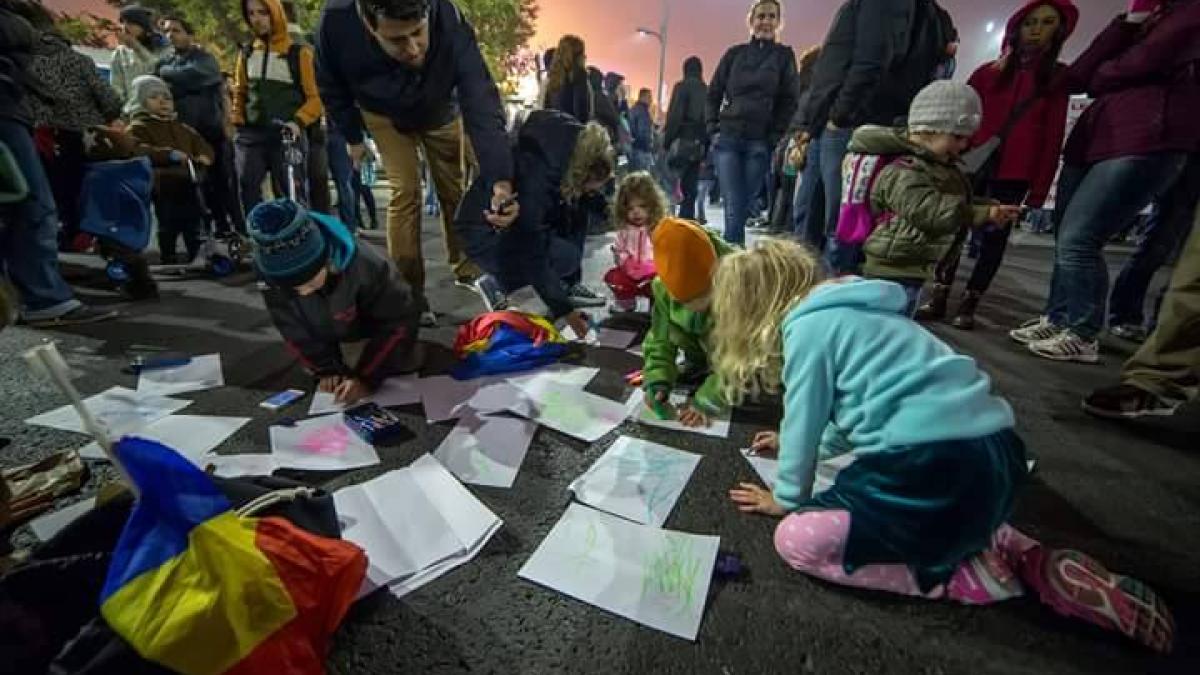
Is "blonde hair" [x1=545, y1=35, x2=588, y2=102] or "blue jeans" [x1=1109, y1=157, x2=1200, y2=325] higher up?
"blonde hair" [x1=545, y1=35, x2=588, y2=102]

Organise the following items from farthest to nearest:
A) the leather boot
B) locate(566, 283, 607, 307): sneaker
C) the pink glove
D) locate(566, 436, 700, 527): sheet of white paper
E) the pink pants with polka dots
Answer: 1. locate(566, 283, 607, 307): sneaker
2. the leather boot
3. the pink glove
4. locate(566, 436, 700, 527): sheet of white paper
5. the pink pants with polka dots

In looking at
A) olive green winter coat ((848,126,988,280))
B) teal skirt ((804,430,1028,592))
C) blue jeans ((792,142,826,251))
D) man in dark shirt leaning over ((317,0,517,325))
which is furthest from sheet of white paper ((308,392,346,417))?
blue jeans ((792,142,826,251))

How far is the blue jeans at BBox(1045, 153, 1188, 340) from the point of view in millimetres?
1887

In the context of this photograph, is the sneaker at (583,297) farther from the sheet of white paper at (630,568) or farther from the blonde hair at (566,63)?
the sheet of white paper at (630,568)

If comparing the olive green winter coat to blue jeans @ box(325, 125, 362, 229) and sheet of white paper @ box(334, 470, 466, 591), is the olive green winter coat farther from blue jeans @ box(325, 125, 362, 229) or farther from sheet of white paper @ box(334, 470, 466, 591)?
blue jeans @ box(325, 125, 362, 229)

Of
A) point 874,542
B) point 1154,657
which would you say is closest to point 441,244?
point 874,542

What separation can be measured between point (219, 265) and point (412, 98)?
6.87 ft

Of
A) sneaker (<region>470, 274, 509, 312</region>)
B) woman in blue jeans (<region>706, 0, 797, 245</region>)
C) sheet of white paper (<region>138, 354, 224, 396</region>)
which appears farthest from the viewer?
woman in blue jeans (<region>706, 0, 797, 245</region>)

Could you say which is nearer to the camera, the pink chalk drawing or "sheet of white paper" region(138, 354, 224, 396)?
the pink chalk drawing

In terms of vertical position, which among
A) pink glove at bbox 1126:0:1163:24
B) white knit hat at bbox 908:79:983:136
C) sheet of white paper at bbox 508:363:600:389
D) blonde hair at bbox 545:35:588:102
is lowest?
sheet of white paper at bbox 508:363:600:389

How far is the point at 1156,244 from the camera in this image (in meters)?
2.46

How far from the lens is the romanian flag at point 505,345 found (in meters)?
1.95

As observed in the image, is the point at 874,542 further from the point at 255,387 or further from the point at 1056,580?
the point at 255,387

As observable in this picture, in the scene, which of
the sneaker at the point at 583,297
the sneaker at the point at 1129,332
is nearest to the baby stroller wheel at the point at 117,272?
the sneaker at the point at 583,297
